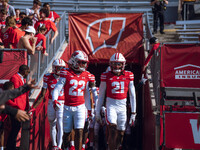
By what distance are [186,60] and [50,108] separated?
3471mm

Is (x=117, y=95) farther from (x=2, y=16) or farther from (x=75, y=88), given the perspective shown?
(x=2, y=16)

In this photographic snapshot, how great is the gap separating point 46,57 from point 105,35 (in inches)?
154

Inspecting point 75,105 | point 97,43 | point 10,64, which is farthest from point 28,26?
point 97,43

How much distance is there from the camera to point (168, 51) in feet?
29.3

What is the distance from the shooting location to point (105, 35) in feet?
46.1

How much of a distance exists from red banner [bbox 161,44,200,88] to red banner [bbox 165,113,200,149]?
96cm

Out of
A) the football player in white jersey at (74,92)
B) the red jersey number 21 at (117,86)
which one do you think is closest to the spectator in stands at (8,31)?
the football player in white jersey at (74,92)

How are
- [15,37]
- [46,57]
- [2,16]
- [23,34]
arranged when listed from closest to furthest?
1. [15,37]
2. [23,34]
3. [46,57]
4. [2,16]

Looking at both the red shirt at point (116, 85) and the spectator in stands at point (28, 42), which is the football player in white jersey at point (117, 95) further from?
the spectator in stands at point (28, 42)

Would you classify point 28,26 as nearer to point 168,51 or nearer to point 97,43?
point 168,51

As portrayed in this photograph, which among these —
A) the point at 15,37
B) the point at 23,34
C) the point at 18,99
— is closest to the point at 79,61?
the point at 18,99

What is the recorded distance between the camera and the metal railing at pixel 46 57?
9064mm

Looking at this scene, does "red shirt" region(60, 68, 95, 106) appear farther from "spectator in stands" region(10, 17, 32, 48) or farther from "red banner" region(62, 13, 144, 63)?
"red banner" region(62, 13, 144, 63)

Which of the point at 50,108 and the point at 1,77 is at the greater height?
the point at 1,77
